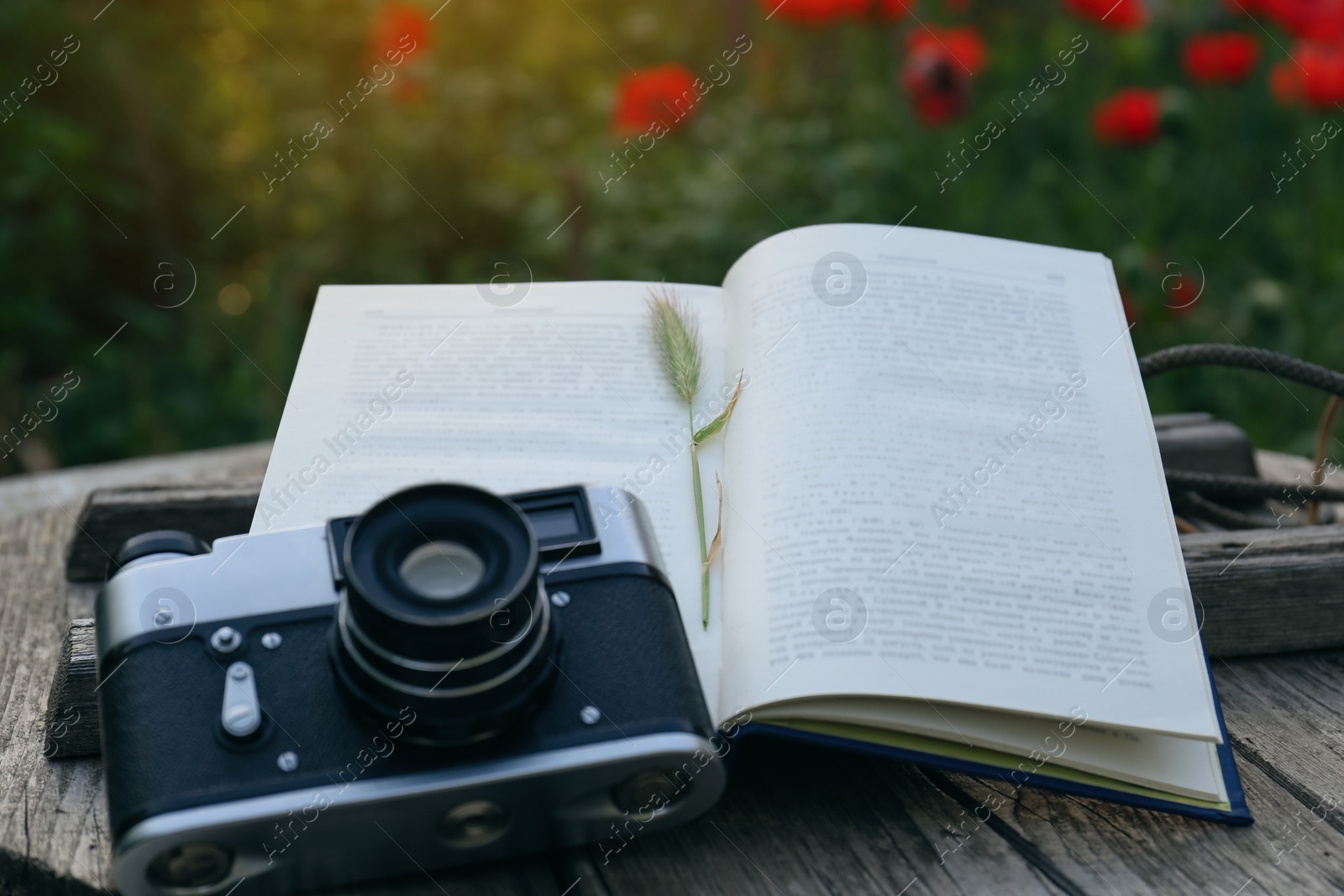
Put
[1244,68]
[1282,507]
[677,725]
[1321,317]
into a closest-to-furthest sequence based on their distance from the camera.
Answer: [677,725] → [1282,507] → [1321,317] → [1244,68]

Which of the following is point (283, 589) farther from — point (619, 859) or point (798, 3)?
point (798, 3)

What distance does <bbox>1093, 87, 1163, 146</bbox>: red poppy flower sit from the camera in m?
1.91

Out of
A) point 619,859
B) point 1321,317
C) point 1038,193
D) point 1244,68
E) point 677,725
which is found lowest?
point 1321,317

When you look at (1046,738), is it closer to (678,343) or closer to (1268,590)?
(1268,590)

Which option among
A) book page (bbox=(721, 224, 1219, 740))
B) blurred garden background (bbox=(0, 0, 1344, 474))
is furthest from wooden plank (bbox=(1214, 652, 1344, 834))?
blurred garden background (bbox=(0, 0, 1344, 474))

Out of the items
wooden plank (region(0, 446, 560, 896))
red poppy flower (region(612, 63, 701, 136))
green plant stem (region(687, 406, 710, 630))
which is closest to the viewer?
wooden plank (region(0, 446, 560, 896))

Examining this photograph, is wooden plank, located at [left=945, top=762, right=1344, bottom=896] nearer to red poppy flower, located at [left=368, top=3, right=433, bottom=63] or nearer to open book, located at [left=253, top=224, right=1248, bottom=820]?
open book, located at [left=253, top=224, right=1248, bottom=820]

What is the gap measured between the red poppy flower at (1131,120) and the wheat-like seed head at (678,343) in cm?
126

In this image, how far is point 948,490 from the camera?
2.68 feet

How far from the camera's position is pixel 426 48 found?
7.71 ft

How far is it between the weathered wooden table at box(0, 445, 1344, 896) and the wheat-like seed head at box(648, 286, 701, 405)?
0.32 meters

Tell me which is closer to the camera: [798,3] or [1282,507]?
[1282,507]

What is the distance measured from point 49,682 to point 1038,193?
1776 millimetres

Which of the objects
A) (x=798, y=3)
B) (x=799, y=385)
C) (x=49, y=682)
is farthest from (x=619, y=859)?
(x=798, y=3)
